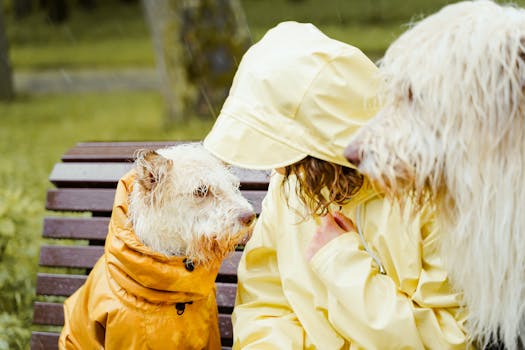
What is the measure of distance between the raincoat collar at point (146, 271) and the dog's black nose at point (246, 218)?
27 cm

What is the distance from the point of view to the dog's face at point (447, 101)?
6.65ft

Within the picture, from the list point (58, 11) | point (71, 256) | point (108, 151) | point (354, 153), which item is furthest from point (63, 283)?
point (58, 11)

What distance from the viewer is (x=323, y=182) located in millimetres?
2635

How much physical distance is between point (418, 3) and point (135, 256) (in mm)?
21165

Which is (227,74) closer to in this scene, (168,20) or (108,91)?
(168,20)

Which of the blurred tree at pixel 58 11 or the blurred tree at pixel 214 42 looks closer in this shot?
the blurred tree at pixel 214 42

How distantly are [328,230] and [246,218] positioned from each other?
A: 691 mm

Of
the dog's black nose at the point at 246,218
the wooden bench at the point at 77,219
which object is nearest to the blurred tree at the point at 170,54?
the wooden bench at the point at 77,219

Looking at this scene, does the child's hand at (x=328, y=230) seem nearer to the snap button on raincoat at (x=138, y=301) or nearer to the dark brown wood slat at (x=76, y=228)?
the snap button on raincoat at (x=138, y=301)

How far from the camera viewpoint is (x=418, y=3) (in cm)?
2292

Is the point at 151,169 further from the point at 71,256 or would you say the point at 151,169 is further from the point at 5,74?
the point at 5,74

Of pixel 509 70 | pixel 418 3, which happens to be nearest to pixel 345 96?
pixel 509 70

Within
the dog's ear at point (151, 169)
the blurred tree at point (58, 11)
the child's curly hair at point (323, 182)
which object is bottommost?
the blurred tree at point (58, 11)

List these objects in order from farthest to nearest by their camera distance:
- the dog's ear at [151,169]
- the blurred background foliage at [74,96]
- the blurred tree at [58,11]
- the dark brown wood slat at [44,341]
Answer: the blurred tree at [58,11] < the blurred background foliage at [74,96] < the dark brown wood slat at [44,341] < the dog's ear at [151,169]
